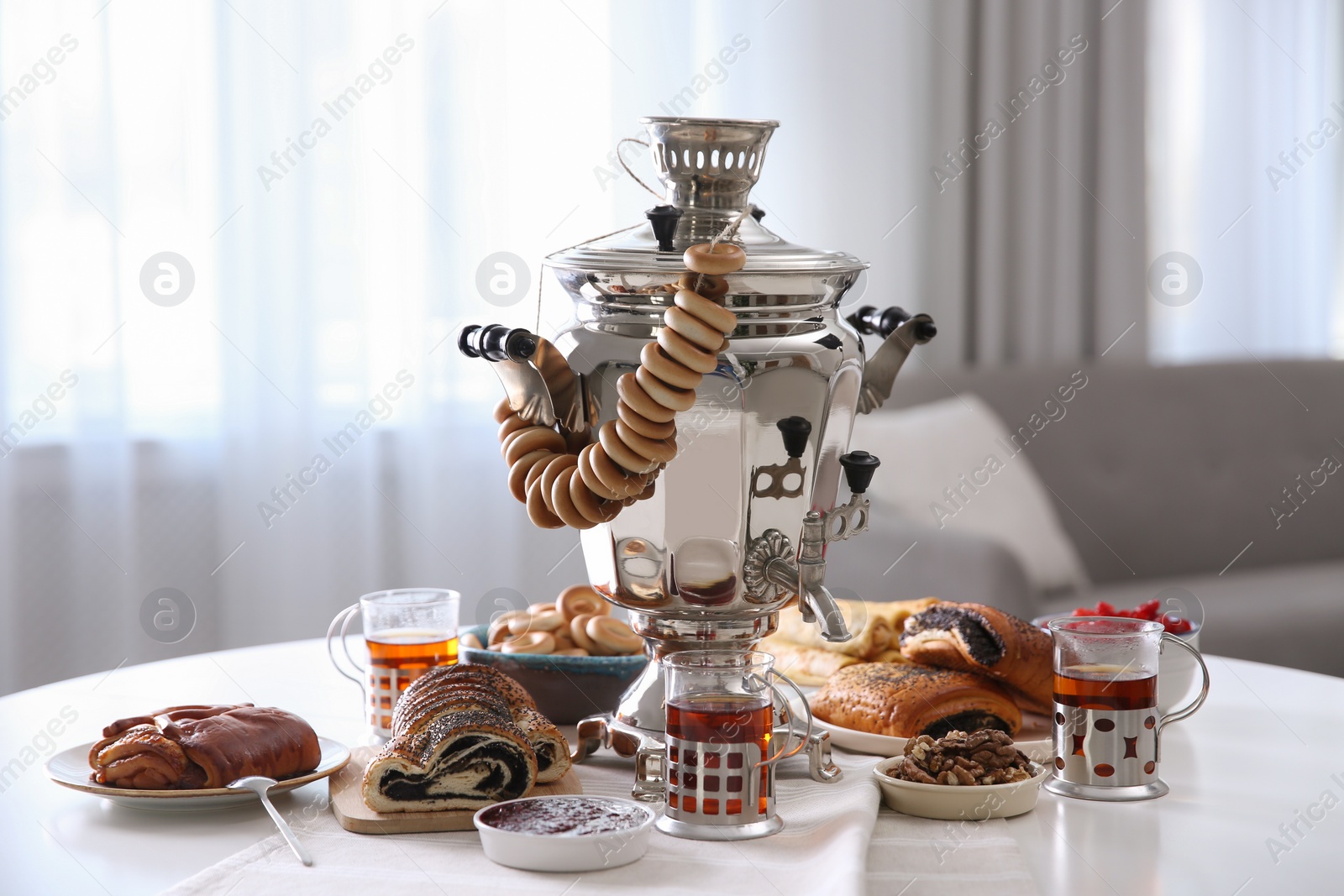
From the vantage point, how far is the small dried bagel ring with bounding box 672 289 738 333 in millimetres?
1054

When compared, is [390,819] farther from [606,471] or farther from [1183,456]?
[1183,456]

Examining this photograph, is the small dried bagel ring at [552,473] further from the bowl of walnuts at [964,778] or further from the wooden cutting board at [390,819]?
the bowl of walnuts at [964,778]

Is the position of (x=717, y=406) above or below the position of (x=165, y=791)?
above

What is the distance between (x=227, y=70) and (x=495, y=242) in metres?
0.69

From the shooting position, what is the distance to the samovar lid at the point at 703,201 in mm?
1144

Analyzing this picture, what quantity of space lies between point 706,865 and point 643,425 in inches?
13.6

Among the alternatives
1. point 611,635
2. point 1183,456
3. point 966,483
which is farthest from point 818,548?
point 1183,456

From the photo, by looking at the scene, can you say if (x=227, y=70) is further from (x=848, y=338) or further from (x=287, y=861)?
(x=287, y=861)

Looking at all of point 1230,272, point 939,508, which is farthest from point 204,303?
point 1230,272

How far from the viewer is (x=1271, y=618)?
2.89 m

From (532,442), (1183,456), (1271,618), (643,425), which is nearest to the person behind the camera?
(643,425)

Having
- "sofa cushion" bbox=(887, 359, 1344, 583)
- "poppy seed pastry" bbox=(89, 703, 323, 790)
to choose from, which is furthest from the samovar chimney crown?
"sofa cushion" bbox=(887, 359, 1344, 583)

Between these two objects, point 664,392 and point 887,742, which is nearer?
point 664,392

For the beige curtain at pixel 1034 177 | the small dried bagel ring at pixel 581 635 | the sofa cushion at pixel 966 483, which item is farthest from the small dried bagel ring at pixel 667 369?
the beige curtain at pixel 1034 177
